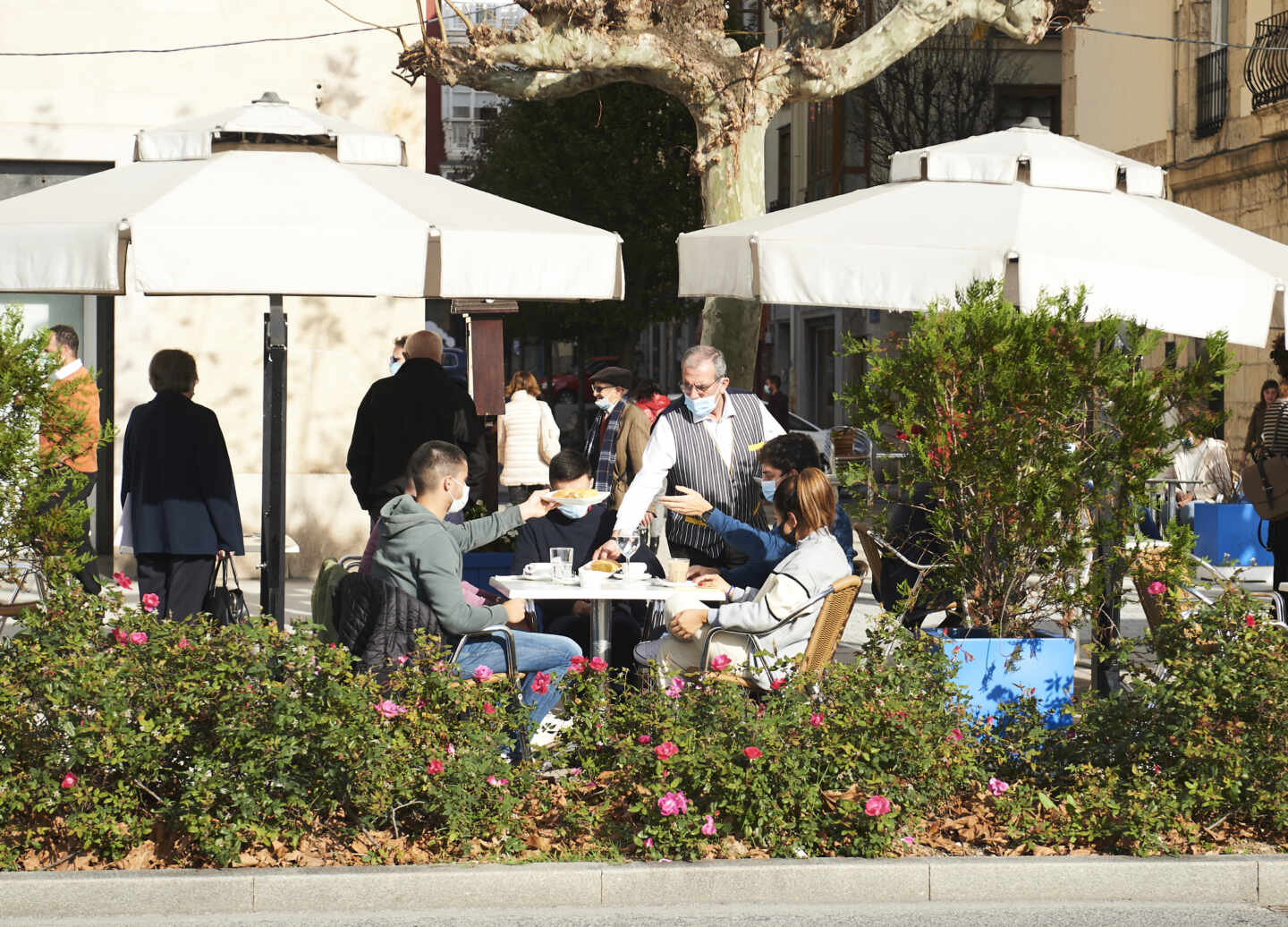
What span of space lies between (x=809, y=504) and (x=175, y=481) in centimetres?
324

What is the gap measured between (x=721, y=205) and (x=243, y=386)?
4.22 m

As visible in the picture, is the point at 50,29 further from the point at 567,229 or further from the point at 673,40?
the point at 567,229

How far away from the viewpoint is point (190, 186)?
Result: 731 centimetres

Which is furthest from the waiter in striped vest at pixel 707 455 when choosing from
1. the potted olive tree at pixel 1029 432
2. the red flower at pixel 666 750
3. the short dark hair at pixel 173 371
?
the red flower at pixel 666 750

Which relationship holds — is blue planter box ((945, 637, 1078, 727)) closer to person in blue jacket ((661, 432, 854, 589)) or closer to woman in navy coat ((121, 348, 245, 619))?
person in blue jacket ((661, 432, 854, 589))

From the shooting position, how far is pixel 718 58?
570 inches

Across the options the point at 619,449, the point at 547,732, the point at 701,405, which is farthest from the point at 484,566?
the point at 619,449

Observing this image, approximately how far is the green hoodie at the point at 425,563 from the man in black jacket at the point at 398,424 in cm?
276

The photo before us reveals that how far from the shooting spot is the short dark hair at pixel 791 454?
7742mm

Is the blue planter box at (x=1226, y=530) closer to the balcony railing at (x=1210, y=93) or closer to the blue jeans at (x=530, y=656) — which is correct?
the blue jeans at (x=530, y=656)

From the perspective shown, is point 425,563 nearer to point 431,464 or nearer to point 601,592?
point 431,464

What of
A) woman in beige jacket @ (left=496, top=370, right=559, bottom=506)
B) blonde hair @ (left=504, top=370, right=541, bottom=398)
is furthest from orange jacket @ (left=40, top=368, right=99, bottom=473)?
blonde hair @ (left=504, top=370, right=541, bottom=398)

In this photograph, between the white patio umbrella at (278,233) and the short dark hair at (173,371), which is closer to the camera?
the white patio umbrella at (278,233)

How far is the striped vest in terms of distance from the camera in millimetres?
8320
